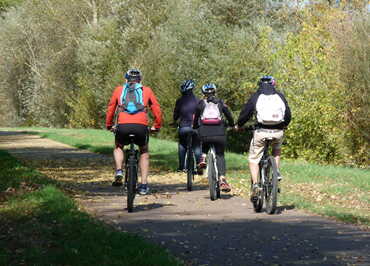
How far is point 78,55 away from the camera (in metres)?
51.4

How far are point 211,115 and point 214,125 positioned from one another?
17cm

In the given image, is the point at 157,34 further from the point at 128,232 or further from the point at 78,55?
the point at 128,232

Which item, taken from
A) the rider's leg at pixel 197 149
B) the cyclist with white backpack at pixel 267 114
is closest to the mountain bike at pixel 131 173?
the cyclist with white backpack at pixel 267 114

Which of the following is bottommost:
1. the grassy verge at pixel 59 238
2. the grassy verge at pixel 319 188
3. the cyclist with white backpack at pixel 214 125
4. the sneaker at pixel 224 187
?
the grassy verge at pixel 319 188

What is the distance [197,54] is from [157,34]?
19.3 ft

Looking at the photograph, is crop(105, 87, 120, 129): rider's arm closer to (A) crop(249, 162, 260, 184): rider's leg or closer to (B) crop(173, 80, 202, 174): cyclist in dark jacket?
(A) crop(249, 162, 260, 184): rider's leg

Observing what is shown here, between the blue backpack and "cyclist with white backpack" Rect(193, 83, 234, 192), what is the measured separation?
67.9 inches

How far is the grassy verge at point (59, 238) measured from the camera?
21.8ft

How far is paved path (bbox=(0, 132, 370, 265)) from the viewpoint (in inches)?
282

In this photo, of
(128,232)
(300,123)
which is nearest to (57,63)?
(300,123)

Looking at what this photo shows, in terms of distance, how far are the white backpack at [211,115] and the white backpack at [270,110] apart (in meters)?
1.70

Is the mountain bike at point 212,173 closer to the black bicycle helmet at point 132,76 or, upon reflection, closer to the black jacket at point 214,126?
the black jacket at point 214,126

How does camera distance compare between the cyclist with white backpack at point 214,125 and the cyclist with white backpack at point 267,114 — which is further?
the cyclist with white backpack at point 214,125

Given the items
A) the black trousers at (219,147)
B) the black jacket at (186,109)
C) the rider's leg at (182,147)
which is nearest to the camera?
the black trousers at (219,147)
